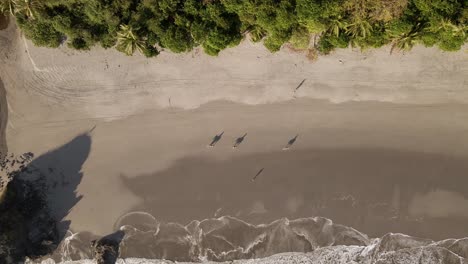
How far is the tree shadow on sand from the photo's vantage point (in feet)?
64.5

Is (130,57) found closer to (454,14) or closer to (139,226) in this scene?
(139,226)

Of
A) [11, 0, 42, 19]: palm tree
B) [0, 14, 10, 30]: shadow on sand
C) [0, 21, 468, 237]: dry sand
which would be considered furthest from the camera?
[0, 21, 468, 237]: dry sand

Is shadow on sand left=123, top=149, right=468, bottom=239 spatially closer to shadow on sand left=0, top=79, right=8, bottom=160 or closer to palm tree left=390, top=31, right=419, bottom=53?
palm tree left=390, top=31, right=419, bottom=53

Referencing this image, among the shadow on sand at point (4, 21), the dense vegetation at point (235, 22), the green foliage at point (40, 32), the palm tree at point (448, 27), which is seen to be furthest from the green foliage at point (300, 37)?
the shadow on sand at point (4, 21)

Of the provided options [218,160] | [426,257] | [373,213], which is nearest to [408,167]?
[373,213]

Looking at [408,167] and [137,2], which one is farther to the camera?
[408,167]

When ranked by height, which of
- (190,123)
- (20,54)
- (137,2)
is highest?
(137,2)

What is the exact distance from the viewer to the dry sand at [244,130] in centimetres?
1950

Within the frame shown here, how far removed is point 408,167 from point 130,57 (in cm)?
1475

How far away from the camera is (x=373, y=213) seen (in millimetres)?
19812

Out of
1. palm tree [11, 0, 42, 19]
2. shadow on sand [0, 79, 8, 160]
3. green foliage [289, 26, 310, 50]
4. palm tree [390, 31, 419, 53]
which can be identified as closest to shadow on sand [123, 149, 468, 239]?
palm tree [390, 31, 419, 53]

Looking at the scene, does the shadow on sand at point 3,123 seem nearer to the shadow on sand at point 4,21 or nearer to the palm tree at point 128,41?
the shadow on sand at point 4,21

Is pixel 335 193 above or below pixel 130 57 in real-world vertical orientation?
below

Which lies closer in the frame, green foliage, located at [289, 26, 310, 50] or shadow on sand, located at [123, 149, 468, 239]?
green foliage, located at [289, 26, 310, 50]
